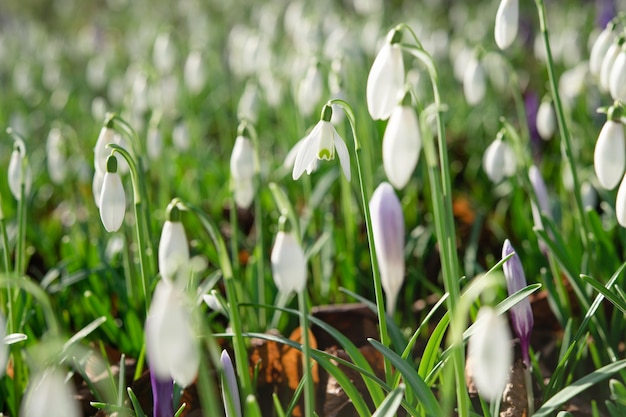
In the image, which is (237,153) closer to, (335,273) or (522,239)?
(335,273)

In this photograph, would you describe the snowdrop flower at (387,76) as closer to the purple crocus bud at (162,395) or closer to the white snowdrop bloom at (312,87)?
the purple crocus bud at (162,395)

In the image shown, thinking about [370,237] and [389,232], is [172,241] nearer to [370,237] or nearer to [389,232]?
[370,237]

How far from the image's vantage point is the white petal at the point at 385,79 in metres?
0.99

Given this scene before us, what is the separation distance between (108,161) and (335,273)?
0.83 meters

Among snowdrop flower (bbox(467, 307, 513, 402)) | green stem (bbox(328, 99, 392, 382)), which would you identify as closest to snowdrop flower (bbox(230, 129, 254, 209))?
green stem (bbox(328, 99, 392, 382))

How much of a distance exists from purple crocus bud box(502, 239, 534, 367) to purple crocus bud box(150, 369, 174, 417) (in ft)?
1.70

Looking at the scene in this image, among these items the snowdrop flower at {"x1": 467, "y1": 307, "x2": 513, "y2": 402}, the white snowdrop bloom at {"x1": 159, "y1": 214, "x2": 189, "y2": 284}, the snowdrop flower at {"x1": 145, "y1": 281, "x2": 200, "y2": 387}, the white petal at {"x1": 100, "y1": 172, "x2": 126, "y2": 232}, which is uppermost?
the white petal at {"x1": 100, "y1": 172, "x2": 126, "y2": 232}

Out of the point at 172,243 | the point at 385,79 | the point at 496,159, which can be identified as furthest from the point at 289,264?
the point at 496,159

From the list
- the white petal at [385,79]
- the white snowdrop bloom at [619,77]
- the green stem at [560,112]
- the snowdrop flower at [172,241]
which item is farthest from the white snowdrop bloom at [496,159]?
the snowdrop flower at [172,241]

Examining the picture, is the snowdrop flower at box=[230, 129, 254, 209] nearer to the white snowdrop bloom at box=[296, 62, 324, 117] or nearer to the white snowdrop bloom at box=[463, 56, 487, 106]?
the white snowdrop bloom at box=[296, 62, 324, 117]

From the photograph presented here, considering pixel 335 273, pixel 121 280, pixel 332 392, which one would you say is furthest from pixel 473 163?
pixel 332 392

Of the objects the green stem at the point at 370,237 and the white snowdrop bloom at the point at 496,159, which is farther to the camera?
the white snowdrop bloom at the point at 496,159

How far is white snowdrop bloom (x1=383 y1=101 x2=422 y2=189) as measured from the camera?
→ 88 centimetres

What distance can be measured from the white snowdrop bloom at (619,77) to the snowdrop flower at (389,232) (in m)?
0.42
